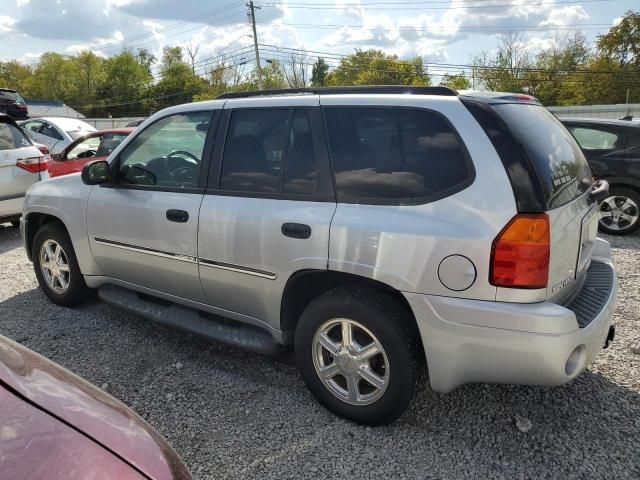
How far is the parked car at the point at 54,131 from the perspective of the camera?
1307 centimetres

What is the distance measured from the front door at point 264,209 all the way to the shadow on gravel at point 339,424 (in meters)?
0.50

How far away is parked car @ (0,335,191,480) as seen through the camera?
125 cm

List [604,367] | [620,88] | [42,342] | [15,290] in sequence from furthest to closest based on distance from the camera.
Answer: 1. [620,88]
2. [15,290]
3. [42,342]
4. [604,367]

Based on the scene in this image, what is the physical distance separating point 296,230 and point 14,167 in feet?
19.6

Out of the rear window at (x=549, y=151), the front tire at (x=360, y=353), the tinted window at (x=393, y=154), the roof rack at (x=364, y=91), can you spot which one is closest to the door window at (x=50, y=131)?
the roof rack at (x=364, y=91)

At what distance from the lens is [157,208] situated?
347 centimetres

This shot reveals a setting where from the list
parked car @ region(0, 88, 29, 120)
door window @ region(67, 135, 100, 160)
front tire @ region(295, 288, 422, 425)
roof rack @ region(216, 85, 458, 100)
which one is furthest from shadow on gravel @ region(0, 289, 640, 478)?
parked car @ region(0, 88, 29, 120)

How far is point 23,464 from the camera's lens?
1.21m

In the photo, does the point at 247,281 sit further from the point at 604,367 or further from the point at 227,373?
the point at 604,367

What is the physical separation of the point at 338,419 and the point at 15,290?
395 centimetres

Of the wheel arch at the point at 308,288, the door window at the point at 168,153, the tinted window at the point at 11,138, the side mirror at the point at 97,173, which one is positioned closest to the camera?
the wheel arch at the point at 308,288

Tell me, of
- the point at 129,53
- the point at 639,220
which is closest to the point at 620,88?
→ the point at 639,220

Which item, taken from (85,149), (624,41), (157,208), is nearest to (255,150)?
(157,208)

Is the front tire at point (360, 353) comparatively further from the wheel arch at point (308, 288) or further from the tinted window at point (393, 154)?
the tinted window at point (393, 154)
